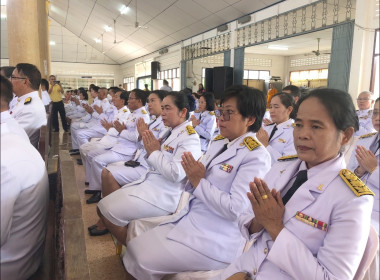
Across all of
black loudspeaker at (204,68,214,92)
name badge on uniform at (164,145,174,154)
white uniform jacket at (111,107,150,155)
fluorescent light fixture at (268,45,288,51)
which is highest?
fluorescent light fixture at (268,45,288,51)

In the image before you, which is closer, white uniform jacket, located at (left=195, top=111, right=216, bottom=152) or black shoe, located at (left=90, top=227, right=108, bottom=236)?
black shoe, located at (left=90, top=227, right=108, bottom=236)

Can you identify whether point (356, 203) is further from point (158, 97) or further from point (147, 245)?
point (158, 97)

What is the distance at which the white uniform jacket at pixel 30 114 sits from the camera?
251 cm

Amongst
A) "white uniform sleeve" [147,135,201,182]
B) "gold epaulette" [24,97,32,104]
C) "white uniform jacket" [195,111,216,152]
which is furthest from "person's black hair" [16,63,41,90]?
"white uniform jacket" [195,111,216,152]

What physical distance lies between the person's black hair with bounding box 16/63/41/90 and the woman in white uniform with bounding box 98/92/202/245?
1.35 m

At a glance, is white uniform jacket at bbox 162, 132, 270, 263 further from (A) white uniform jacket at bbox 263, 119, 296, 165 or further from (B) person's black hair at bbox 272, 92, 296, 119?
(B) person's black hair at bbox 272, 92, 296, 119

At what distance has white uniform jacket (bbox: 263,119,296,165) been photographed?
2.78m

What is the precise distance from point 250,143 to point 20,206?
101 centimetres

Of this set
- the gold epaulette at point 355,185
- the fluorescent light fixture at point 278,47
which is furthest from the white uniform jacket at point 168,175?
the fluorescent light fixture at point 278,47

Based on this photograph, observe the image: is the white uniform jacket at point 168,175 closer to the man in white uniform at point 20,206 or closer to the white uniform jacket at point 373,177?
→ the man in white uniform at point 20,206

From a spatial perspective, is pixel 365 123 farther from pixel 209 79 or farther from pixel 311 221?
pixel 209 79

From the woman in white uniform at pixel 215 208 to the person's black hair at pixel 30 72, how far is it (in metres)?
1.88

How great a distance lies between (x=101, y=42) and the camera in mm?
16359

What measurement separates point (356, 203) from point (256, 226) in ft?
1.36
